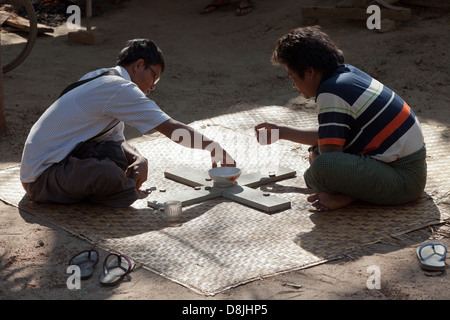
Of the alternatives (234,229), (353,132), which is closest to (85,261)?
(234,229)

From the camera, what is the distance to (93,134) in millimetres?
3920

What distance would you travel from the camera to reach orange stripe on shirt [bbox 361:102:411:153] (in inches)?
146

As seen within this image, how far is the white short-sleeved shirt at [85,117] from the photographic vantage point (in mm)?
3777

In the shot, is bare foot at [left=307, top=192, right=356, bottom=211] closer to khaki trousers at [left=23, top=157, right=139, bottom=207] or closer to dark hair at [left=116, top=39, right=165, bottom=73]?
khaki trousers at [left=23, top=157, right=139, bottom=207]

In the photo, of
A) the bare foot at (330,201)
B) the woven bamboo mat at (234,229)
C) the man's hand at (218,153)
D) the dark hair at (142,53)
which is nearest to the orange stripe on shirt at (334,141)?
the bare foot at (330,201)

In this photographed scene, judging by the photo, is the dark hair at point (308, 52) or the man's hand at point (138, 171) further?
the man's hand at point (138, 171)

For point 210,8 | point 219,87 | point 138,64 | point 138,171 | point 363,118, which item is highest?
point 138,64

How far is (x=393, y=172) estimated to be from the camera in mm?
3771

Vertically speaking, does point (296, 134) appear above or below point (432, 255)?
above

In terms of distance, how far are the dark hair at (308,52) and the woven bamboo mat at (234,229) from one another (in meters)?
0.86

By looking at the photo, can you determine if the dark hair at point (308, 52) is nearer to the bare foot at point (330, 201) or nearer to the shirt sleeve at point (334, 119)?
the shirt sleeve at point (334, 119)

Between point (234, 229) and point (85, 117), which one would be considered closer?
point (234, 229)

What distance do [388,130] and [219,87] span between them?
3.71 meters

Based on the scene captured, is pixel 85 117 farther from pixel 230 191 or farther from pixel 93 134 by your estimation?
pixel 230 191
